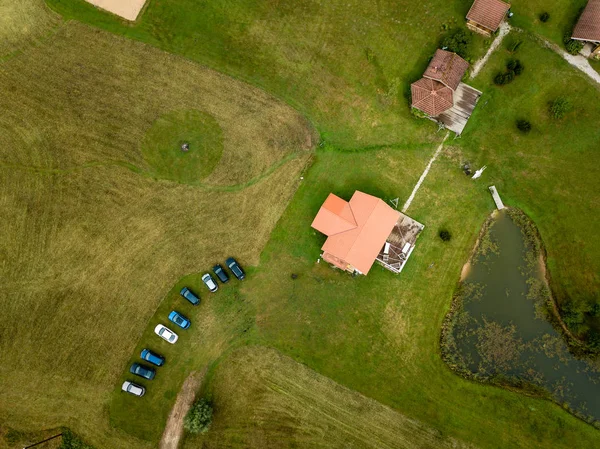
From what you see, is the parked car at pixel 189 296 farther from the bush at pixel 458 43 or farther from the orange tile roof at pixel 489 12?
the orange tile roof at pixel 489 12

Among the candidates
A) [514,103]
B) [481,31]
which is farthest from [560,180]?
[481,31]

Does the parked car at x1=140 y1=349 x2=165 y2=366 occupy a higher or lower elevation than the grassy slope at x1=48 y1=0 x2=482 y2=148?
lower

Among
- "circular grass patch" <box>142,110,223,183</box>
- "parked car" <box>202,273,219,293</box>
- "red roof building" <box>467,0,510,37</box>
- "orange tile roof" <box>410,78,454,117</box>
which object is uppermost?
"red roof building" <box>467,0,510,37</box>

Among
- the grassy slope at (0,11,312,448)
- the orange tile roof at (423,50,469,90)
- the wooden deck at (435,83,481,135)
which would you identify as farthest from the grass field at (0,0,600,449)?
the orange tile roof at (423,50,469,90)

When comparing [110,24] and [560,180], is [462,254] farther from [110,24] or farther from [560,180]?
[110,24]

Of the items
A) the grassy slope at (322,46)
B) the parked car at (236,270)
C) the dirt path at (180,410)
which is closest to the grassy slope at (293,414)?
the dirt path at (180,410)

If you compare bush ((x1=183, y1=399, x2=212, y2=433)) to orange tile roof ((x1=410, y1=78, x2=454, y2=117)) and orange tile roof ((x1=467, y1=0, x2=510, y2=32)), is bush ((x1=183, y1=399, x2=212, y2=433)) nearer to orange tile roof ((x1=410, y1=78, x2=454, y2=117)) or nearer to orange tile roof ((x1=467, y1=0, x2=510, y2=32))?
orange tile roof ((x1=410, y1=78, x2=454, y2=117))
